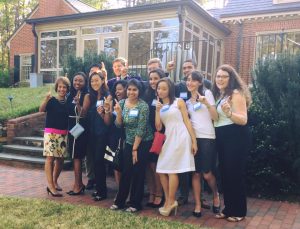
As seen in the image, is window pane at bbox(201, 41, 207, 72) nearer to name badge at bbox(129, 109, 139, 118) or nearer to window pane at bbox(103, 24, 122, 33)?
window pane at bbox(103, 24, 122, 33)

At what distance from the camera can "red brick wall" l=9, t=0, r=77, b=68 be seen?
20.5 m

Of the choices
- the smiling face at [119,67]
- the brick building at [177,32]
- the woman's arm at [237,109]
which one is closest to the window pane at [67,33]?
the brick building at [177,32]

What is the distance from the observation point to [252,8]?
1490 centimetres

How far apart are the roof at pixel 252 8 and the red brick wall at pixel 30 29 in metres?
9.20

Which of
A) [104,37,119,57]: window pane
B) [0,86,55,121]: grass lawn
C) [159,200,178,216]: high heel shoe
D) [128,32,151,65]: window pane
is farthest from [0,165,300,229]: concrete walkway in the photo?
[104,37,119,57]: window pane

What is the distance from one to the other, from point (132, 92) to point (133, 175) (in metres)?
1.13

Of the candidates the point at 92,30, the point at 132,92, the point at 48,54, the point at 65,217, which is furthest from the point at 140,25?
the point at 65,217

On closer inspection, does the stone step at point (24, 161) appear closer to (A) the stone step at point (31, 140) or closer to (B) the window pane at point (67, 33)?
(A) the stone step at point (31, 140)

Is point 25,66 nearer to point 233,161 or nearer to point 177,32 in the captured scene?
point 177,32

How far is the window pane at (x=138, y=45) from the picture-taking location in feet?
45.5

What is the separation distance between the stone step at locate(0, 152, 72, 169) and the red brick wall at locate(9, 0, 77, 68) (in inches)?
543

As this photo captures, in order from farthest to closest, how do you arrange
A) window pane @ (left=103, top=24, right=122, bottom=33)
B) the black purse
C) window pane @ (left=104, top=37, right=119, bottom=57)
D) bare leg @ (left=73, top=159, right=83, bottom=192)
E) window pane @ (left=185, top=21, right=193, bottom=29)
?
window pane @ (left=104, top=37, right=119, bottom=57) → window pane @ (left=103, top=24, right=122, bottom=33) → window pane @ (left=185, top=21, right=193, bottom=29) → bare leg @ (left=73, top=159, right=83, bottom=192) → the black purse

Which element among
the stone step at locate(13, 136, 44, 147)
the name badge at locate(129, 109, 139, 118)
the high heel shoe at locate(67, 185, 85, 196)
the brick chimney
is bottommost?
the high heel shoe at locate(67, 185, 85, 196)

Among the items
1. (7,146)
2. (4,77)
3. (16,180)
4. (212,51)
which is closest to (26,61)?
(4,77)
